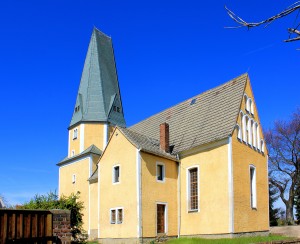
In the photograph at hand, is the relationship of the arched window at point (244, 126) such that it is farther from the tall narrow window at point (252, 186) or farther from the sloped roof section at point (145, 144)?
the sloped roof section at point (145, 144)

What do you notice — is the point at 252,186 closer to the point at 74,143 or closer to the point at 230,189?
the point at 230,189

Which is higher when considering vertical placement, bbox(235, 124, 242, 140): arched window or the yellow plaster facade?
bbox(235, 124, 242, 140): arched window

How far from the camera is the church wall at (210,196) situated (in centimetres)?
2578

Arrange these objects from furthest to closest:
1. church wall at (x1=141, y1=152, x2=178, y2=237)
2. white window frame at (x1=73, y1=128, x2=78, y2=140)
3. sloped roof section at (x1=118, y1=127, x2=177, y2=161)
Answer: white window frame at (x1=73, y1=128, x2=78, y2=140), sloped roof section at (x1=118, y1=127, x2=177, y2=161), church wall at (x1=141, y1=152, x2=178, y2=237)

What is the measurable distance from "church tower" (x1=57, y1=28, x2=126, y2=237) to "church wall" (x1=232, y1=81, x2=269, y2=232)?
45.0ft

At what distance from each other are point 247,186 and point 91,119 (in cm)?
1841

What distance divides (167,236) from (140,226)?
2672 millimetres

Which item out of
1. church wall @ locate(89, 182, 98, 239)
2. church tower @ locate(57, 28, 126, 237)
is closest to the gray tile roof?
church tower @ locate(57, 28, 126, 237)

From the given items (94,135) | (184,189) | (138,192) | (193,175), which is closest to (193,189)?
→ (184,189)

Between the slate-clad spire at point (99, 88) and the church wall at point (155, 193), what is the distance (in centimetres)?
1324

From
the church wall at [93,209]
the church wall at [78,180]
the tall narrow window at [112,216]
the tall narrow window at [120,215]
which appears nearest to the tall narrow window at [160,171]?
the tall narrow window at [120,215]

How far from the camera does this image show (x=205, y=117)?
98.8 ft

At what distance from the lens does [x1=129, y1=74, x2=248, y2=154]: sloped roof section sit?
1091 inches

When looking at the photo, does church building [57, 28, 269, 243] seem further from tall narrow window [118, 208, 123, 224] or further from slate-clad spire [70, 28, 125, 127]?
slate-clad spire [70, 28, 125, 127]
